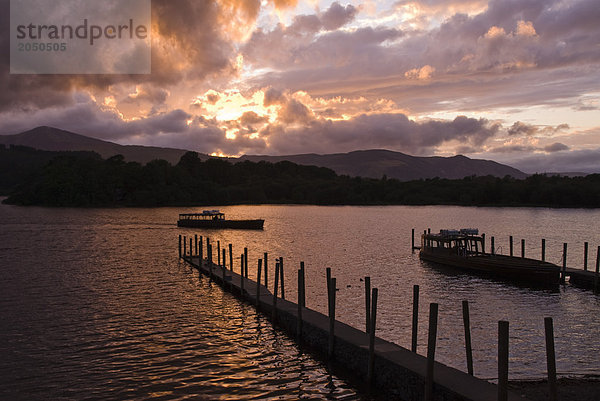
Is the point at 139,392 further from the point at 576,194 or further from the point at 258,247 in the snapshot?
the point at 576,194

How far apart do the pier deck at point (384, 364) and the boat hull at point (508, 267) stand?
22.1 meters

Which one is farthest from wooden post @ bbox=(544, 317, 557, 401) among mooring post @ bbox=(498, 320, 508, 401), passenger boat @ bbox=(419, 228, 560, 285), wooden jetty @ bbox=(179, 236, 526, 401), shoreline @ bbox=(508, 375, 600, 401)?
passenger boat @ bbox=(419, 228, 560, 285)

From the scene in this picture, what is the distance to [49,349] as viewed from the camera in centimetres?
2120

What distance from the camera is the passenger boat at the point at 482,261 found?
38031 millimetres

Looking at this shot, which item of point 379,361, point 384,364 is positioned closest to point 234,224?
point 379,361

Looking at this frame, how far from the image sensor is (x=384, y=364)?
16.1 metres

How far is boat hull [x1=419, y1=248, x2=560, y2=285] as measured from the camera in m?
37.8

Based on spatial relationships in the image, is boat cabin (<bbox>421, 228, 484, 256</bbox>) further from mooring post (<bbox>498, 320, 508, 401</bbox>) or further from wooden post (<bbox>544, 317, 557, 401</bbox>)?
mooring post (<bbox>498, 320, 508, 401</bbox>)

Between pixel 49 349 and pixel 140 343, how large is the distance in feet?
12.0

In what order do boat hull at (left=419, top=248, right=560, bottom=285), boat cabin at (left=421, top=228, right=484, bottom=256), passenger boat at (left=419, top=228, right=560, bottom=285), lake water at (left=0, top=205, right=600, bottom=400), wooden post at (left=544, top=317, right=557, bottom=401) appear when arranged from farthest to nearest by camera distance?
boat cabin at (left=421, top=228, right=484, bottom=256) < passenger boat at (left=419, top=228, right=560, bottom=285) < boat hull at (left=419, top=248, right=560, bottom=285) < lake water at (left=0, top=205, right=600, bottom=400) < wooden post at (left=544, top=317, right=557, bottom=401)

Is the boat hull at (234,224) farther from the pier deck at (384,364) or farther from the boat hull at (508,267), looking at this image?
the pier deck at (384,364)

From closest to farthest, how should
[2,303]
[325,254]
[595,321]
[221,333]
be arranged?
1. [221,333]
2. [595,321]
3. [2,303]
4. [325,254]

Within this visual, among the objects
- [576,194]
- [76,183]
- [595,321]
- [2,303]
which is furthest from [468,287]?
[76,183]

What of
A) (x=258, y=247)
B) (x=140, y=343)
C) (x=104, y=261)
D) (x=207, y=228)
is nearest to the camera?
(x=140, y=343)
